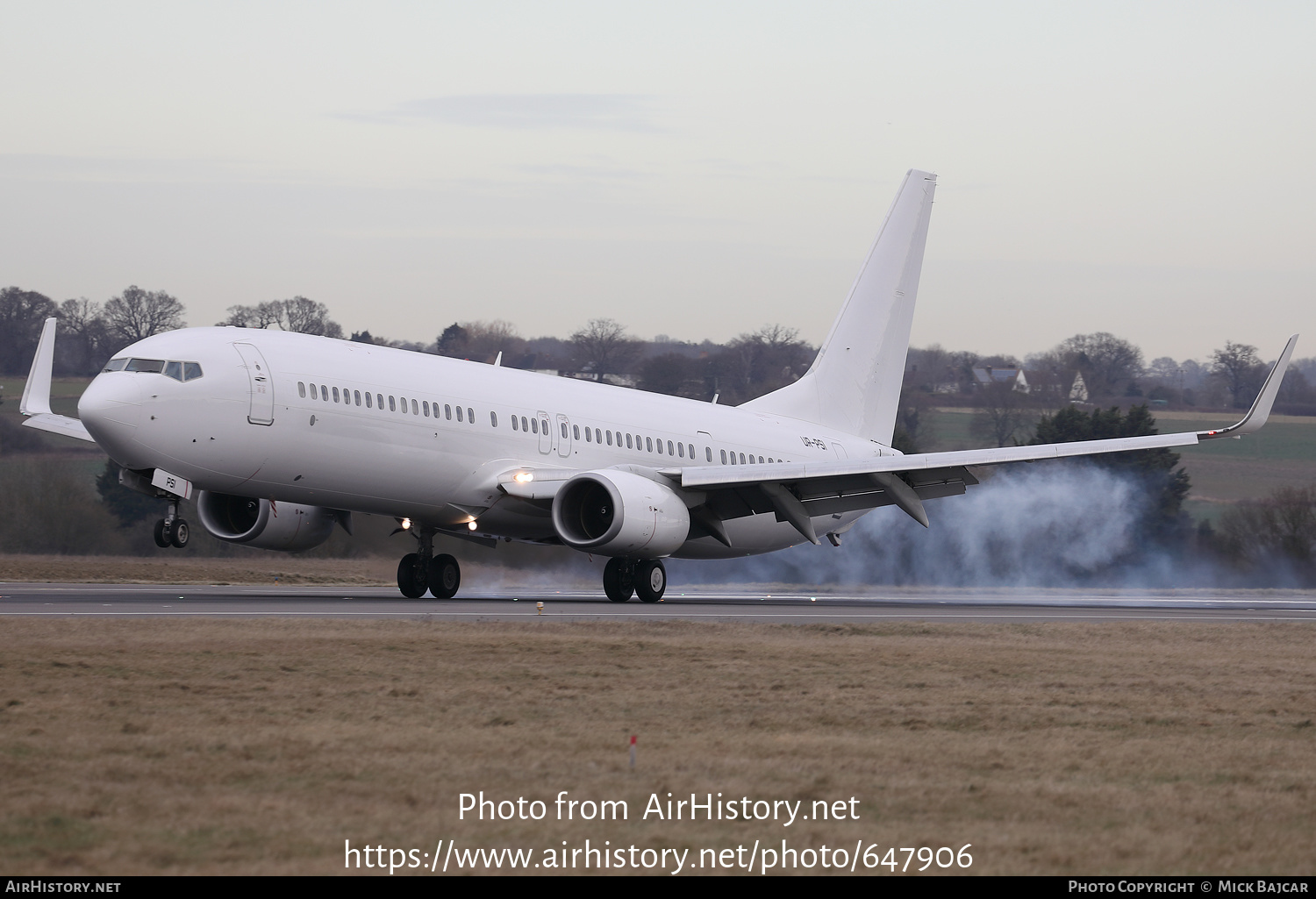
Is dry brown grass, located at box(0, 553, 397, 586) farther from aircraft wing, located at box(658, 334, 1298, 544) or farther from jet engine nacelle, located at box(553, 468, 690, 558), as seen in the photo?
aircraft wing, located at box(658, 334, 1298, 544)

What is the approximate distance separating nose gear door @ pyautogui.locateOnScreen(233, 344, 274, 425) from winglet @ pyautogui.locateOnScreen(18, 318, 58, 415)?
4194mm

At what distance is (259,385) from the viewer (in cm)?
Answer: 2364

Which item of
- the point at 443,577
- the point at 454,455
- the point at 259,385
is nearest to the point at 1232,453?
the point at 443,577

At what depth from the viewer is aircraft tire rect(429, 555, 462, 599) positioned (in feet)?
94.5

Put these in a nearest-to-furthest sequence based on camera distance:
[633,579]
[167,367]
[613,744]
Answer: [613,744]
[167,367]
[633,579]

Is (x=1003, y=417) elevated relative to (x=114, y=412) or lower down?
elevated

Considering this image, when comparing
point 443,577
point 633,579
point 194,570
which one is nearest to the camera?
point 443,577

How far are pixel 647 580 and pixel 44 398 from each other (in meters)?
11.6

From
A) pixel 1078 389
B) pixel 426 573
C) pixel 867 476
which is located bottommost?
pixel 426 573

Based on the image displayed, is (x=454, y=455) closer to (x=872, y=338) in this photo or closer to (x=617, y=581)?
(x=617, y=581)

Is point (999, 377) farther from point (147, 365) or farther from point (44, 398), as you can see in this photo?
point (147, 365)

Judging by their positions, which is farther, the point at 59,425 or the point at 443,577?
the point at 443,577

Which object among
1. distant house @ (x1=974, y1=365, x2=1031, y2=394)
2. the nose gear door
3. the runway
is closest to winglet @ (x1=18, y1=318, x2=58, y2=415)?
the runway

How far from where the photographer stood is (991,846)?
27.2ft
